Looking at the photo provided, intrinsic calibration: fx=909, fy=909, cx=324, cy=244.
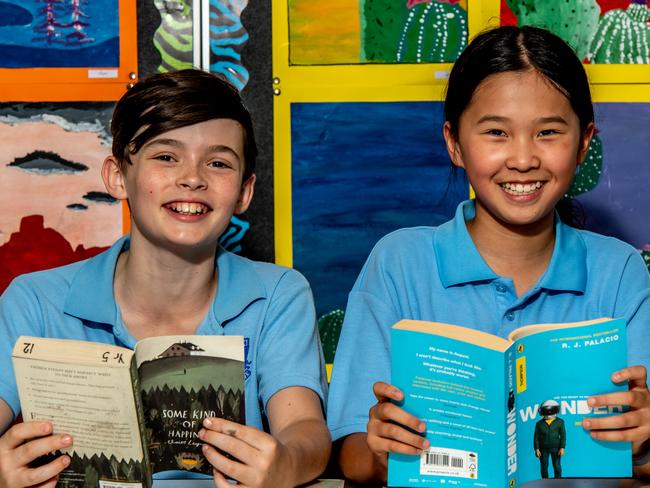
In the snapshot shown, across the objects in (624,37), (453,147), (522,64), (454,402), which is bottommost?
(454,402)

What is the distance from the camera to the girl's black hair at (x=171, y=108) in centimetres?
148

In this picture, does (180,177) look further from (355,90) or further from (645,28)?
(645,28)

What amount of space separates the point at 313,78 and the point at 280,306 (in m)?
0.78

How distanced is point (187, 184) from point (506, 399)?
2.08 feet

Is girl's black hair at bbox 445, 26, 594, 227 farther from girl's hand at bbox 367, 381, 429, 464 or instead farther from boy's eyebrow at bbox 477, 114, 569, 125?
girl's hand at bbox 367, 381, 429, 464

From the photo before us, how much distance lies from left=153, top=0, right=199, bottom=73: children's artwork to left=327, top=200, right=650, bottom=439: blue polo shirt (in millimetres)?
844

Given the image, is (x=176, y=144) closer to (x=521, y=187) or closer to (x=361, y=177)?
(x=521, y=187)

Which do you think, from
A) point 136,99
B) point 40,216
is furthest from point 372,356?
point 40,216

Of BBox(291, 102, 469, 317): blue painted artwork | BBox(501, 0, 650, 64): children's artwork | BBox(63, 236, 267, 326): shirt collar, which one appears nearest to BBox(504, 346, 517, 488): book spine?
BBox(63, 236, 267, 326): shirt collar

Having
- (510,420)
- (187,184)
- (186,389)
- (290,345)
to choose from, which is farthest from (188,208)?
(510,420)

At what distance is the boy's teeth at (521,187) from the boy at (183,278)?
39cm

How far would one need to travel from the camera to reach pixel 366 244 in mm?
2184

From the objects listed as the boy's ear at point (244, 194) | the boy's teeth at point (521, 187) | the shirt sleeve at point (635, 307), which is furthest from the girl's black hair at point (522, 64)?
the boy's ear at point (244, 194)

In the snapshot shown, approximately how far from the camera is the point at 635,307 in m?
1.49
